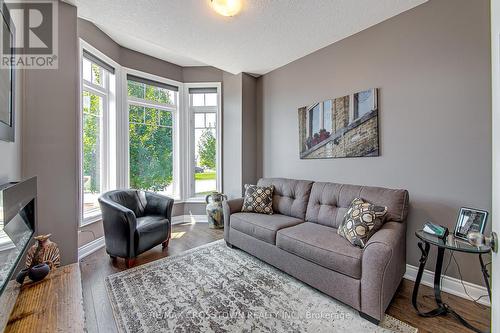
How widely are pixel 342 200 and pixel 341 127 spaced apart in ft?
3.09

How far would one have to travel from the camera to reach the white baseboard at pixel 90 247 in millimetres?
2780

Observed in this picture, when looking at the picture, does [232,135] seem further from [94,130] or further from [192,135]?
[94,130]

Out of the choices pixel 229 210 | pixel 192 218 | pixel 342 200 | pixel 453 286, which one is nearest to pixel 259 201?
pixel 229 210

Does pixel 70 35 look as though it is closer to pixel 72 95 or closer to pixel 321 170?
pixel 72 95

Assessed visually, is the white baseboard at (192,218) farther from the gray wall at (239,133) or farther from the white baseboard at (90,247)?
the white baseboard at (90,247)

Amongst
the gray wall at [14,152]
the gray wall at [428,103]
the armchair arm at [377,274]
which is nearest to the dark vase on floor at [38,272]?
the gray wall at [14,152]

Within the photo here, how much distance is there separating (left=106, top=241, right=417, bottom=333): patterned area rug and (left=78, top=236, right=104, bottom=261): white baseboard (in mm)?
803

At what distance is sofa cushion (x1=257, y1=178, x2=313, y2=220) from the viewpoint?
2.88 m

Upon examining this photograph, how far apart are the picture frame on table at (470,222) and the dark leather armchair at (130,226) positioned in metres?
3.02

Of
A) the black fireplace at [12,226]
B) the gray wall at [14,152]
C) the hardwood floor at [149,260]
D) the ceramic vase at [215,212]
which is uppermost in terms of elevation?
the gray wall at [14,152]

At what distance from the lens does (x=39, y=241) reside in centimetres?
167

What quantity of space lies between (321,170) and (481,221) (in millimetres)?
1656

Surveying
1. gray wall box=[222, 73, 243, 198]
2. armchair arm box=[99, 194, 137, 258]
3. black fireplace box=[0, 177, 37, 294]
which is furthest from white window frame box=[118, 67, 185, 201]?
black fireplace box=[0, 177, 37, 294]

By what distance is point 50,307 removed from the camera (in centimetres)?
126
